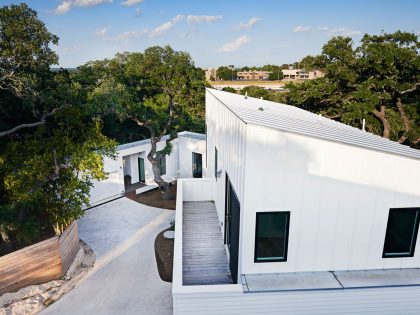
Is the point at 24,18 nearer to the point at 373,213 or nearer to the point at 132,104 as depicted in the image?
the point at 132,104

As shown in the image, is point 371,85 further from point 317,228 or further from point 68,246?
point 68,246

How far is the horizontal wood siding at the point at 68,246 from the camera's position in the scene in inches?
340

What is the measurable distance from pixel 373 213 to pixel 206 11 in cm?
2118

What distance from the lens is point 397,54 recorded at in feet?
51.3

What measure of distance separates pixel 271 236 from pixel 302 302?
3.92ft

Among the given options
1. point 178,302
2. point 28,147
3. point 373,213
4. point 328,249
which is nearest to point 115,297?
point 178,302

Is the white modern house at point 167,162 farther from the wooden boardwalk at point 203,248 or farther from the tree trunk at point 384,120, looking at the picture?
the tree trunk at point 384,120

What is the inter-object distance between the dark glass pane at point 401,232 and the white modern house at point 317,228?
0.02m

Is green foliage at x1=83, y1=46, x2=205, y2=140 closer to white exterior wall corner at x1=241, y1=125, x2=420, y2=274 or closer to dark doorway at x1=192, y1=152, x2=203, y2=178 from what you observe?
dark doorway at x1=192, y1=152, x2=203, y2=178

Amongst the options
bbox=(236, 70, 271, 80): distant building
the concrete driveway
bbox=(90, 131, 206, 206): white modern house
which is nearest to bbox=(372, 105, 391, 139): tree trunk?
bbox=(90, 131, 206, 206): white modern house

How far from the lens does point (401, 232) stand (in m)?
5.78

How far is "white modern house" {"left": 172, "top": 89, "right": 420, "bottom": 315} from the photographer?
522cm

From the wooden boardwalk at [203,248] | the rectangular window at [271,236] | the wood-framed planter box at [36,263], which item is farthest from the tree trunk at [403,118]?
the wood-framed planter box at [36,263]

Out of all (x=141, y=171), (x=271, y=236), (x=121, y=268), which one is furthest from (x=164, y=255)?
(x=141, y=171)
